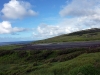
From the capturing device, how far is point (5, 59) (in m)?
49.3

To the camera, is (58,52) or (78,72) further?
(58,52)

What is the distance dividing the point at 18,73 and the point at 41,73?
483 cm

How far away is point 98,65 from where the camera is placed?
26.2 m

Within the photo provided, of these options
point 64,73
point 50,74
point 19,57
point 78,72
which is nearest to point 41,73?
point 50,74

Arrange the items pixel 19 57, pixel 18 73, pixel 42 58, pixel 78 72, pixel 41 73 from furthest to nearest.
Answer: pixel 19 57, pixel 42 58, pixel 18 73, pixel 41 73, pixel 78 72

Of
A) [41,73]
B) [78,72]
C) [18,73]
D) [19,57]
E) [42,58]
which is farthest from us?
[19,57]

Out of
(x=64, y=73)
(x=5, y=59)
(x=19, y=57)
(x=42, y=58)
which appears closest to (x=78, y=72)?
(x=64, y=73)

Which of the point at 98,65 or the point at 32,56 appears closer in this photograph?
the point at 98,65

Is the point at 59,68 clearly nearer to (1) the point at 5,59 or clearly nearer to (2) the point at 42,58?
(2) the point at 42,58

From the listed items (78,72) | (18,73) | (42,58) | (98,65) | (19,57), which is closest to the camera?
(78,72)

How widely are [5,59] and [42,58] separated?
11538 mm

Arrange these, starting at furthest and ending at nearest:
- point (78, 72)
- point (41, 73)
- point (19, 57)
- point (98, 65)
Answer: point (19, 57) < point (41, 73) < point (98, 65) < point (78, 72)

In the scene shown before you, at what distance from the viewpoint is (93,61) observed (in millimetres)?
29203

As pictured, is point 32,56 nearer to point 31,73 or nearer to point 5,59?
point 5,59
